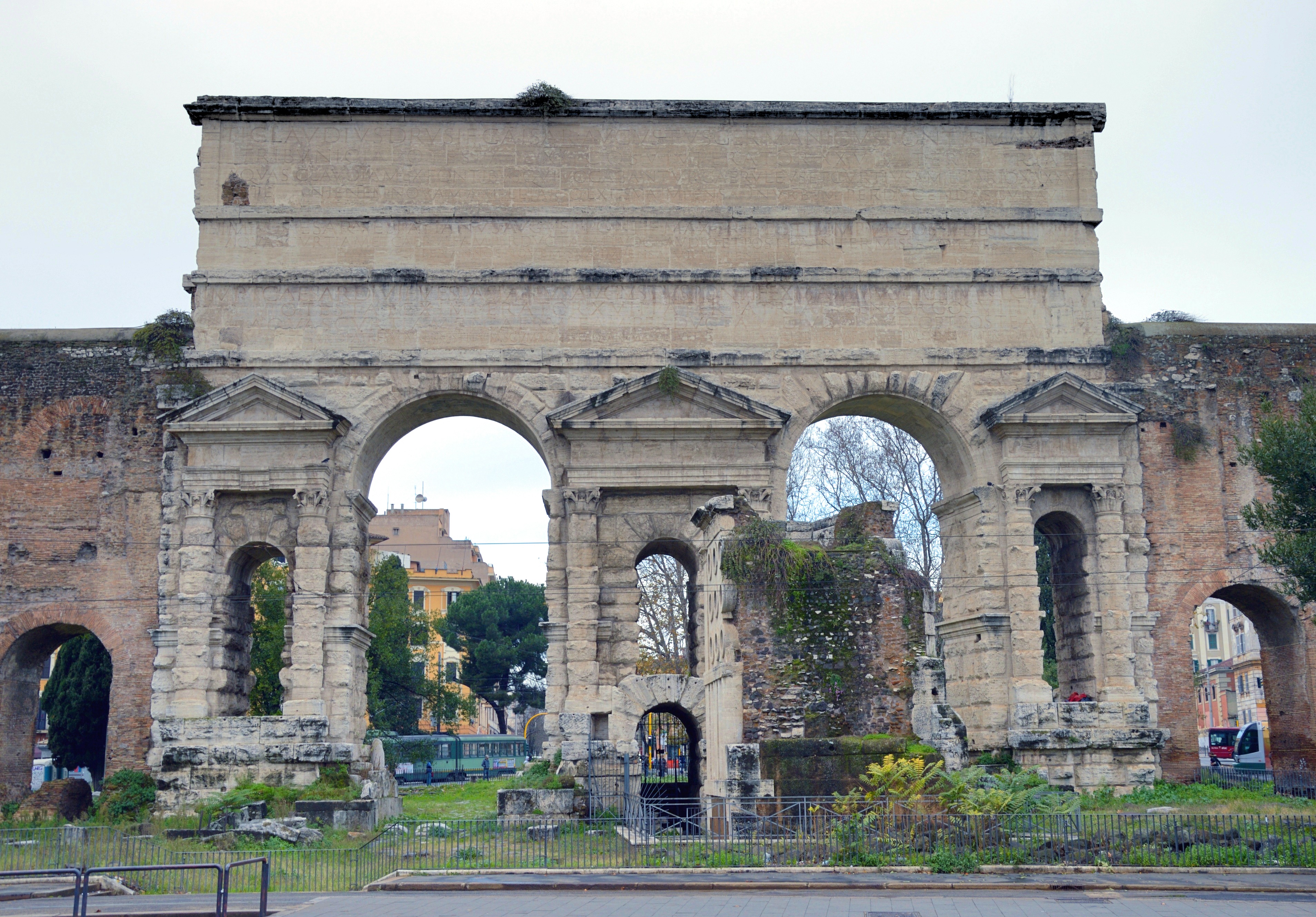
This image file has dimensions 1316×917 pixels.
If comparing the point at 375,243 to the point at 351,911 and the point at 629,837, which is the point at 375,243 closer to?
the point at 629,837

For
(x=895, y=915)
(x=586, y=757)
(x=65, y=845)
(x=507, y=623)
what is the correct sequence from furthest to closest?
(x=507, y=623), (x=586, y=757), (x=65, y=845), (x=895, y=915)

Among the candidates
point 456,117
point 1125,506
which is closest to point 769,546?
point 1125,506

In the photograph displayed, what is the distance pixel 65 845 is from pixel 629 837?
24.7 feet

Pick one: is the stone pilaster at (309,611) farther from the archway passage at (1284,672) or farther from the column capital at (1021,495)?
the archway passage at (1284,672)

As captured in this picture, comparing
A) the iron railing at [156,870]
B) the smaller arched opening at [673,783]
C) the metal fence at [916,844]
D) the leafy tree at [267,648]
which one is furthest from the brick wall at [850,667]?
the leafy tree at [267,648]

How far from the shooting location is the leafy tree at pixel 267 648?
115ft

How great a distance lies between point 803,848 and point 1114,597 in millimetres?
10435

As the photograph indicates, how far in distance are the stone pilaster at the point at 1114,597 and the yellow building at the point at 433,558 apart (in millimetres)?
41256

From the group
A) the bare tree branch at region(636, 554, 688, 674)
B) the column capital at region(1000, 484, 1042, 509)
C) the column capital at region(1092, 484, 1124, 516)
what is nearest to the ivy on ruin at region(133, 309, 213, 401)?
the column capital at region(1000, 484, 1042, 509)

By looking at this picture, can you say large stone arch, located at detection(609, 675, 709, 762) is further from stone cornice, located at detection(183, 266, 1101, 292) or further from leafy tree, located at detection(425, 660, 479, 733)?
leafy tree, located at detection(425, 660, 479, 733)

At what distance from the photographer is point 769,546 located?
A: 61.5ft

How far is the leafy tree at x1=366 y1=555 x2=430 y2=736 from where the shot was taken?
40.2 meters

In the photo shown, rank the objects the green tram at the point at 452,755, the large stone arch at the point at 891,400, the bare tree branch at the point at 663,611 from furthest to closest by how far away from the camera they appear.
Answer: the green tram at the point at 452,755, the bare tree branch at the point at 663,611, the large stone arch at the point at 891,400

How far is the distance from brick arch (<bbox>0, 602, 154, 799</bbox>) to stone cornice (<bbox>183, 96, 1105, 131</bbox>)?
31.4ft
